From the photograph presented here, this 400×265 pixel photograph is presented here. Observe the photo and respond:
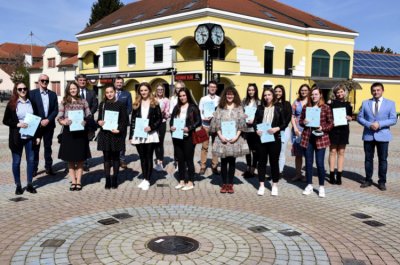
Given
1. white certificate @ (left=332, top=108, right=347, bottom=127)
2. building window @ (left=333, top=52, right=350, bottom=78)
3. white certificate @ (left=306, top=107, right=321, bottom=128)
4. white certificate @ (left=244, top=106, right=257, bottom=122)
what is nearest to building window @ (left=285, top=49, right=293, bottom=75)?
building window @ (left=333, top=52, right=350, bottom=78)

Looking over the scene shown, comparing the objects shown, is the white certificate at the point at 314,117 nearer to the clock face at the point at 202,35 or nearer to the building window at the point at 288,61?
the clock face at the point at 202,35

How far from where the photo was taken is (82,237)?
486 cm

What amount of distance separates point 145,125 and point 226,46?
987 inches

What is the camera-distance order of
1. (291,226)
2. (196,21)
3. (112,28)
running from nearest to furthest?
(291,226), (196,21), (112,28)

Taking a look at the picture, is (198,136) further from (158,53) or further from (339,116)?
(158,53)

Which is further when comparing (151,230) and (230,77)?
(230,77)

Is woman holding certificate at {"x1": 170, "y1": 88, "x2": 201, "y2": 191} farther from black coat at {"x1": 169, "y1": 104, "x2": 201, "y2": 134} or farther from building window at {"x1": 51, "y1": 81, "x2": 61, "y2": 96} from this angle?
building window at {"x1": 51, "y1": 81, "x2": 61, "y2": 96}

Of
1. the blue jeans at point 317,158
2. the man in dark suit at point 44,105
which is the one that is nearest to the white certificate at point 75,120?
the man in dark suit at point 44,105

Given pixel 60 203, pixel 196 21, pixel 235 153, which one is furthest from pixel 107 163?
pixel 196 21

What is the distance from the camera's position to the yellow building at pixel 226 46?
30.2m

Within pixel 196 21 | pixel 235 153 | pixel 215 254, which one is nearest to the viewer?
pixel 215 254

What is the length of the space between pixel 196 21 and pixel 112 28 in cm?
1027

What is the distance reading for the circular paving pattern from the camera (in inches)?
168

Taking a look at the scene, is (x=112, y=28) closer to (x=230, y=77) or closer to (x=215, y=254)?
(x=230, y=77)
